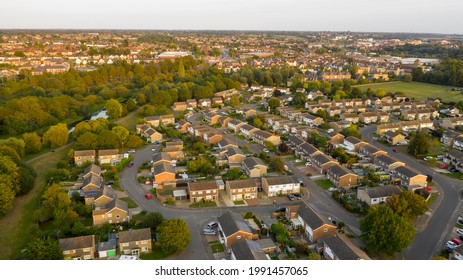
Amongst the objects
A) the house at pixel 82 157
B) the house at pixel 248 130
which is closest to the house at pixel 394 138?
the house at pixel 248 130

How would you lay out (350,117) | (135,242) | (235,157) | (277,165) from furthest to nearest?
1. (350,117)
2. (235,157)
3. (277,165)
4. (135,242)

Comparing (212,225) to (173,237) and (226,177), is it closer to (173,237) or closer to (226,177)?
(173,237)

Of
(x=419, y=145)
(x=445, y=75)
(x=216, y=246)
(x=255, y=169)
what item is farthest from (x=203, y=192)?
(x=445, y=75)

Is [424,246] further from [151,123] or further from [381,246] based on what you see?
[151,123]

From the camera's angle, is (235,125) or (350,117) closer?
(235,125)

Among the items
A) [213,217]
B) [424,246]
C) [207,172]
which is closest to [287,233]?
[213,217]

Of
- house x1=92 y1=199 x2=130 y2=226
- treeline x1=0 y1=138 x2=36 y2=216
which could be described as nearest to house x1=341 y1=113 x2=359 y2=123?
house x1=92 y1=199 x2=130 y2=226
